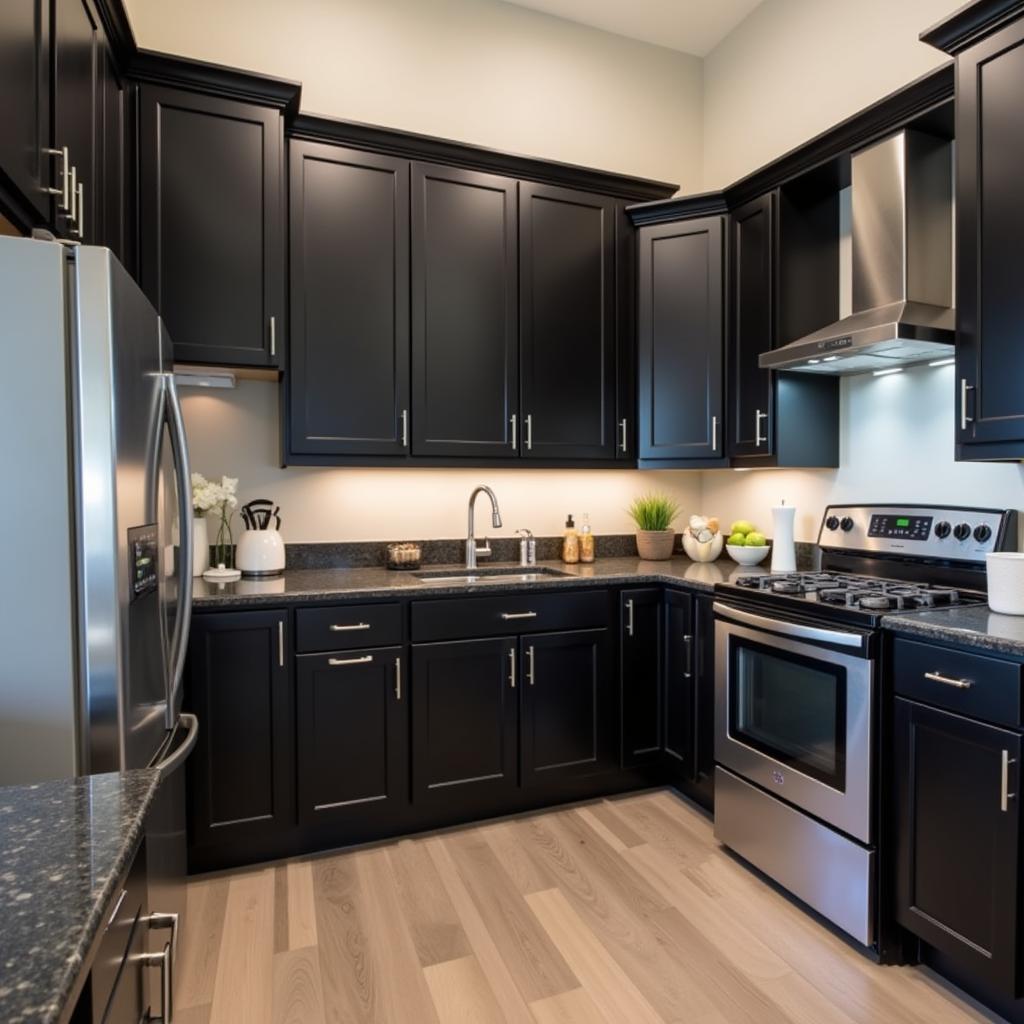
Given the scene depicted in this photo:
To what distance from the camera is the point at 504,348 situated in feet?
9.87

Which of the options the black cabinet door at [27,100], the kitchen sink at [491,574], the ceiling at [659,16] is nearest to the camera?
the black cabinet door at [27,100]

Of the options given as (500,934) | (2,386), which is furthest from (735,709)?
(2,386)

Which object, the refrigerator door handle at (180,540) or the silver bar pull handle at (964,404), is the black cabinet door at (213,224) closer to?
the refrigerator door handle at (180,540)

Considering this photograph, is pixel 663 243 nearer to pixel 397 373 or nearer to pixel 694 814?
pixel 397 373

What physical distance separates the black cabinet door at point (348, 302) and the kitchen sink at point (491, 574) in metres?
0.56

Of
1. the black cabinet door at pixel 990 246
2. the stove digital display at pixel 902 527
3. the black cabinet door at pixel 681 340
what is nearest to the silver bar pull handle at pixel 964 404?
the black cabinet door at pixel 990 246

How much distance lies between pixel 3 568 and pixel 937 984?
95.1 inches

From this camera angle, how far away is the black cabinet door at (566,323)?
10.00ft

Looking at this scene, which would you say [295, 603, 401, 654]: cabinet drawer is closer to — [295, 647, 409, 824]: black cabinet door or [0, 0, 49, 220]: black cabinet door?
[295, 647, 409, 824]: black cabinet door

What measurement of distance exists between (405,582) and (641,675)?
3.53ft

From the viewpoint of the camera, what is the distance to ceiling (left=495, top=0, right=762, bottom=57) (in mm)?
3338

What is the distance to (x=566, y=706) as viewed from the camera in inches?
110

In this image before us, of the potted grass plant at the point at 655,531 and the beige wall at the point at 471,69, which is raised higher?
the beige wall at the point at 471,69

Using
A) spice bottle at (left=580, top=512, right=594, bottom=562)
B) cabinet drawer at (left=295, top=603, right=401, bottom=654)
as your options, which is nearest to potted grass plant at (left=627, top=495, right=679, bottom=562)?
spice bottle at (left=580, top=512, right=594, bottom=562)
